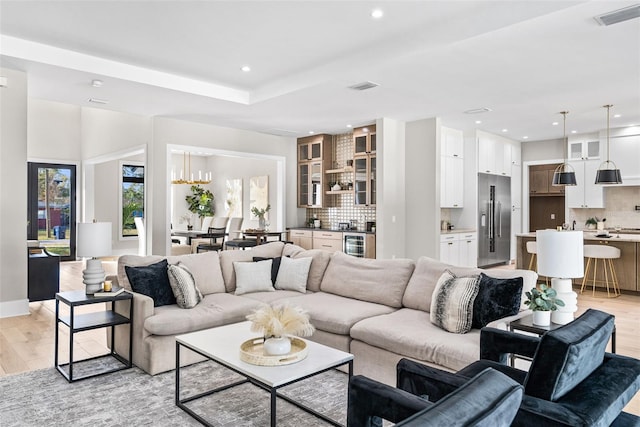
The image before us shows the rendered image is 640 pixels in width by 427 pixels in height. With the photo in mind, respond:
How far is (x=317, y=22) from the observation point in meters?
3.89

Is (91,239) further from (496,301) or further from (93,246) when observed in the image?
(496,301)

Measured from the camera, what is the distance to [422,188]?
734 cm

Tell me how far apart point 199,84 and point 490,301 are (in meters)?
4.56

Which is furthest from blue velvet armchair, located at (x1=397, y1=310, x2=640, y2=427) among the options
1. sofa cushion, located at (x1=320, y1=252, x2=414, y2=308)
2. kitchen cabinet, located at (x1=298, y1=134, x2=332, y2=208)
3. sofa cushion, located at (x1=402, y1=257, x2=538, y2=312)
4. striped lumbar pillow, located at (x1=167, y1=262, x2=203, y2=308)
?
kitchen cabinet, located at (x1=298, y1=134, x2=332, y2=208)

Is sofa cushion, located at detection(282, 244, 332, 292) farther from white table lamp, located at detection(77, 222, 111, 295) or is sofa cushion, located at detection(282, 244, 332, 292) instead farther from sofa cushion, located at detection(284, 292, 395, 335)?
white table lamp, located at detection(77, 222, 111, 295)

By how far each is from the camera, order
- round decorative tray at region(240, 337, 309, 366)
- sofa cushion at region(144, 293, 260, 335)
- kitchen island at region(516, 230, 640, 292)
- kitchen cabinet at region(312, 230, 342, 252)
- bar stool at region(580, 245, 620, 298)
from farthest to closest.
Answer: kitchen cabinet at region(312, 230, 342, 252), kitchen island at region(516, 230, 640, 292), bar stool at region(580, 245, 620, 298), sofa cushion at region(144, 293, 260, 335), round decorative tray at region(240, 337, 309, 366)

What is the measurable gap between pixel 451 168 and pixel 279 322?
258 inches

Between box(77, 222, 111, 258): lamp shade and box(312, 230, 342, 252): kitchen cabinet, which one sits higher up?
box(77, 222, 111, 258): lamp shade

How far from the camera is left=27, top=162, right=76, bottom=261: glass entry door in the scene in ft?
31.5

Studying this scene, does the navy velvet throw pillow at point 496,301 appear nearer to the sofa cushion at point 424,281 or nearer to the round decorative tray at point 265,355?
the sofa cushion at point 424,281

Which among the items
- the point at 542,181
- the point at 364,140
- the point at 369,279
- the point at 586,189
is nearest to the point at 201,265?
the point at 369,279

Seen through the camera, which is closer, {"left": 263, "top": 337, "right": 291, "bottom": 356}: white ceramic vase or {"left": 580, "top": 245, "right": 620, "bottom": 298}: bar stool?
{"left": 263, "top": 337, "right": 291, "bottom": 356}: white ceramic vase

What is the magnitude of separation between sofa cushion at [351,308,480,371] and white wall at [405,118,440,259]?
13.2 ft

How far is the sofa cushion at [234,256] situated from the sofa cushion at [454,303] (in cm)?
209
